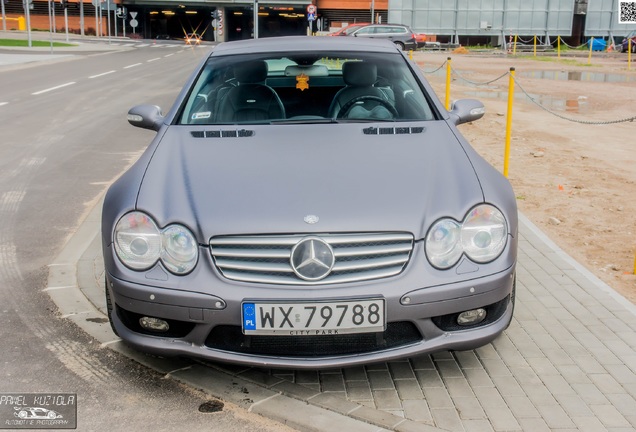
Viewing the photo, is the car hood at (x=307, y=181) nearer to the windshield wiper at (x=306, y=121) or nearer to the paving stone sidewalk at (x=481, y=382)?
the windshield wiper at (x=306, y=121)

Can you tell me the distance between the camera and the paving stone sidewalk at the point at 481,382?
3.37 meters

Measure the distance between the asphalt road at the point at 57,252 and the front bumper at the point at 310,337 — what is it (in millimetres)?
265

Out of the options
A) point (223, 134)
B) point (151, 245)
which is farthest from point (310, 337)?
point (223, 134)

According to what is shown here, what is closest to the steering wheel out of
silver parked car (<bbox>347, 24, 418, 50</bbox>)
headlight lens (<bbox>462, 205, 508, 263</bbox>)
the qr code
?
headlight lens (<bbox>462, 205, 508, 263</bbox>)

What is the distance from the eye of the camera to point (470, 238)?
3.55m

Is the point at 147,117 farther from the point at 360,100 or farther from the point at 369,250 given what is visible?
the point at 369,250

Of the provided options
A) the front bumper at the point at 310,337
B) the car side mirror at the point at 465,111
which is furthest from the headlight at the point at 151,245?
the car side mirror at the point at 465,111

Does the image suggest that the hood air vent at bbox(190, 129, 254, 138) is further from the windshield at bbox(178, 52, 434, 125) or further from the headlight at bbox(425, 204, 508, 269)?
the headlight at bbox(425, 204, 508, 269)

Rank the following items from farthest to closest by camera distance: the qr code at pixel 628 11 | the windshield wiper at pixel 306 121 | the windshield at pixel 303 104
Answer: the qr code at pixel 628 11 → the windshield at pixel 303 104 → the windshield wiper at pixel 306 121

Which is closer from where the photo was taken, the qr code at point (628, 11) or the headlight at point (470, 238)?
the headlight at point (470, 238)

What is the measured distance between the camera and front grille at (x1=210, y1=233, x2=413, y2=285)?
3.39m

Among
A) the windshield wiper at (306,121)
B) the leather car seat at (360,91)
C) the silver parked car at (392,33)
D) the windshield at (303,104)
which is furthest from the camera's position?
the silver parked car at (392,33)

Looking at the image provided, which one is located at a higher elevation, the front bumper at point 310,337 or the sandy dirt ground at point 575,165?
the front bumper at point 310,337

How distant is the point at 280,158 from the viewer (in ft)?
13.1
